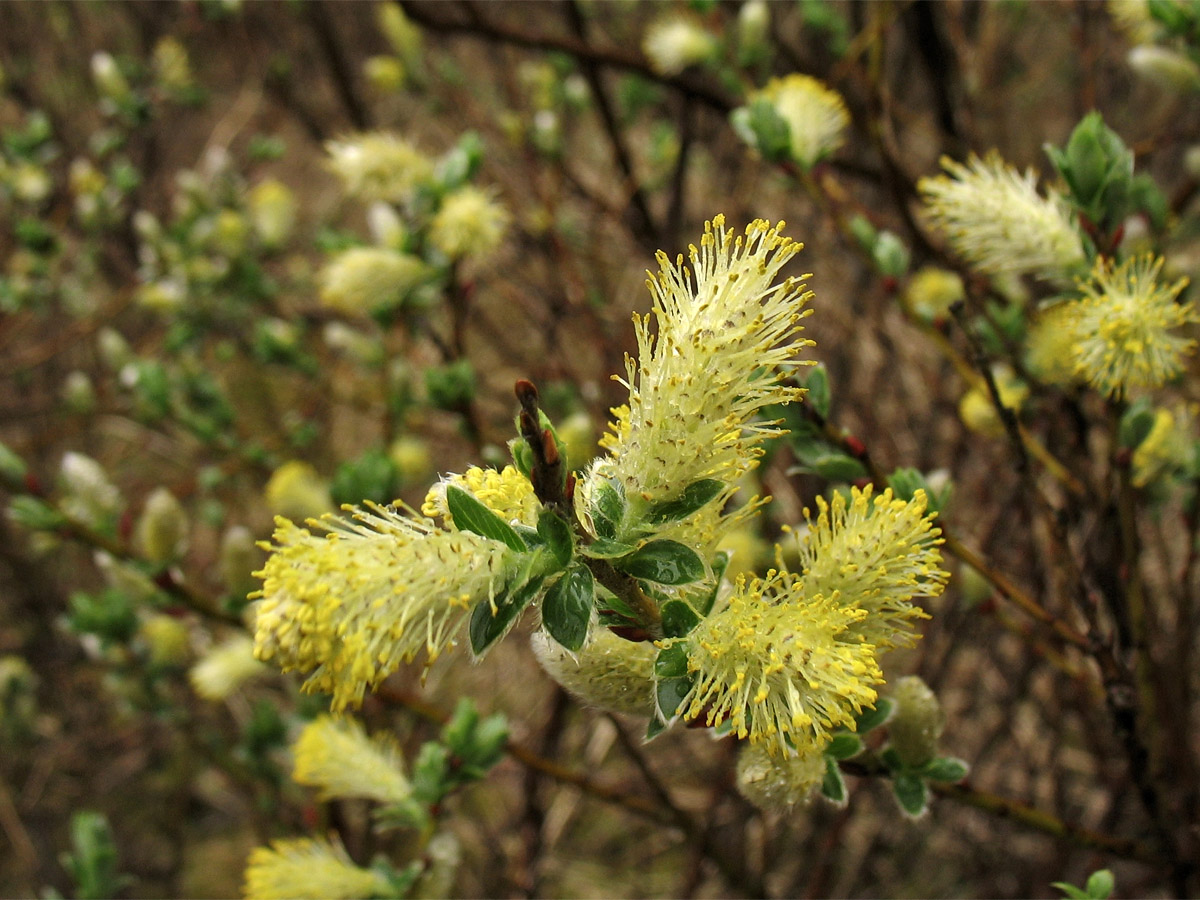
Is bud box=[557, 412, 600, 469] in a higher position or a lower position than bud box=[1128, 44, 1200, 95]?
lower

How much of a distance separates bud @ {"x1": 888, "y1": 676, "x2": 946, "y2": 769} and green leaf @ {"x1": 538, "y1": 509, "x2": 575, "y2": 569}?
0.36m

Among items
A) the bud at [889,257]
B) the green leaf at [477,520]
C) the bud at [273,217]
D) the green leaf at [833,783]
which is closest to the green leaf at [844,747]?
the green leaf at [833,783]

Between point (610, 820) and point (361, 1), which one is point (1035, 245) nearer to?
point (610, 820)

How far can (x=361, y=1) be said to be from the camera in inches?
164

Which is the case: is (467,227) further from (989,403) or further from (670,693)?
(670,693)

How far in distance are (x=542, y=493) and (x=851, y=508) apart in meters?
0.27

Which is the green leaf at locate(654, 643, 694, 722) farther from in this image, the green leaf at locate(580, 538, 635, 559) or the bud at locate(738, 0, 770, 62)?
the bud at locate(738, 0, 770, 62)

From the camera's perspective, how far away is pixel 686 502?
671 mm

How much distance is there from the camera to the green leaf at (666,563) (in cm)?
64

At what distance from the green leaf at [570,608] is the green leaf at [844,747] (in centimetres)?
26

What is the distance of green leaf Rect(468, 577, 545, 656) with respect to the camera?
627mm

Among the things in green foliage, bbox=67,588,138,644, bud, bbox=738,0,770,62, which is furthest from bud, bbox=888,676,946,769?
bud, bbox=738,0,770,62

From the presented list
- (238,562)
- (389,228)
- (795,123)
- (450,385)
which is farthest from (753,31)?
(238,562)

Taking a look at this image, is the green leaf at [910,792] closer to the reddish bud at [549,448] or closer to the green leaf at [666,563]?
the green leaf at [666,563]
